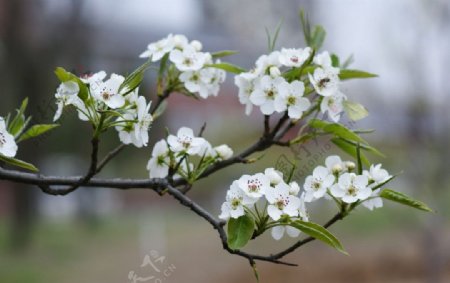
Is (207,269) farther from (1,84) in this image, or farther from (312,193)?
(312,193)

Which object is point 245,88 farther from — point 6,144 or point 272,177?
point 6,144

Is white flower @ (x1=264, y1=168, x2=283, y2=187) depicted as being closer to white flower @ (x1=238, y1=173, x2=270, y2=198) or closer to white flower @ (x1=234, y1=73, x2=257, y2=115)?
white flower @ (x1=238, y1=173, x2=270, y2=198)

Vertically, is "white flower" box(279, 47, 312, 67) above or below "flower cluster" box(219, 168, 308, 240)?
above

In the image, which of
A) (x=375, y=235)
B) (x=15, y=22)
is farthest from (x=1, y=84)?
(x=375, y=235)

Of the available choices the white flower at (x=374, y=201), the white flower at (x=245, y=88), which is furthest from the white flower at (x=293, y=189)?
the white flower at (x=245, y=88)

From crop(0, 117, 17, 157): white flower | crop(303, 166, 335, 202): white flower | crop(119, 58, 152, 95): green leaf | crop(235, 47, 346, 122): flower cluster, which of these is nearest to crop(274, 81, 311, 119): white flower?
crop(235, 47, 346, 122): flower cluster

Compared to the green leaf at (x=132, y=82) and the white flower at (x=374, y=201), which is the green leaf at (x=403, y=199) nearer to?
the white flower at (x=374, y=201)
